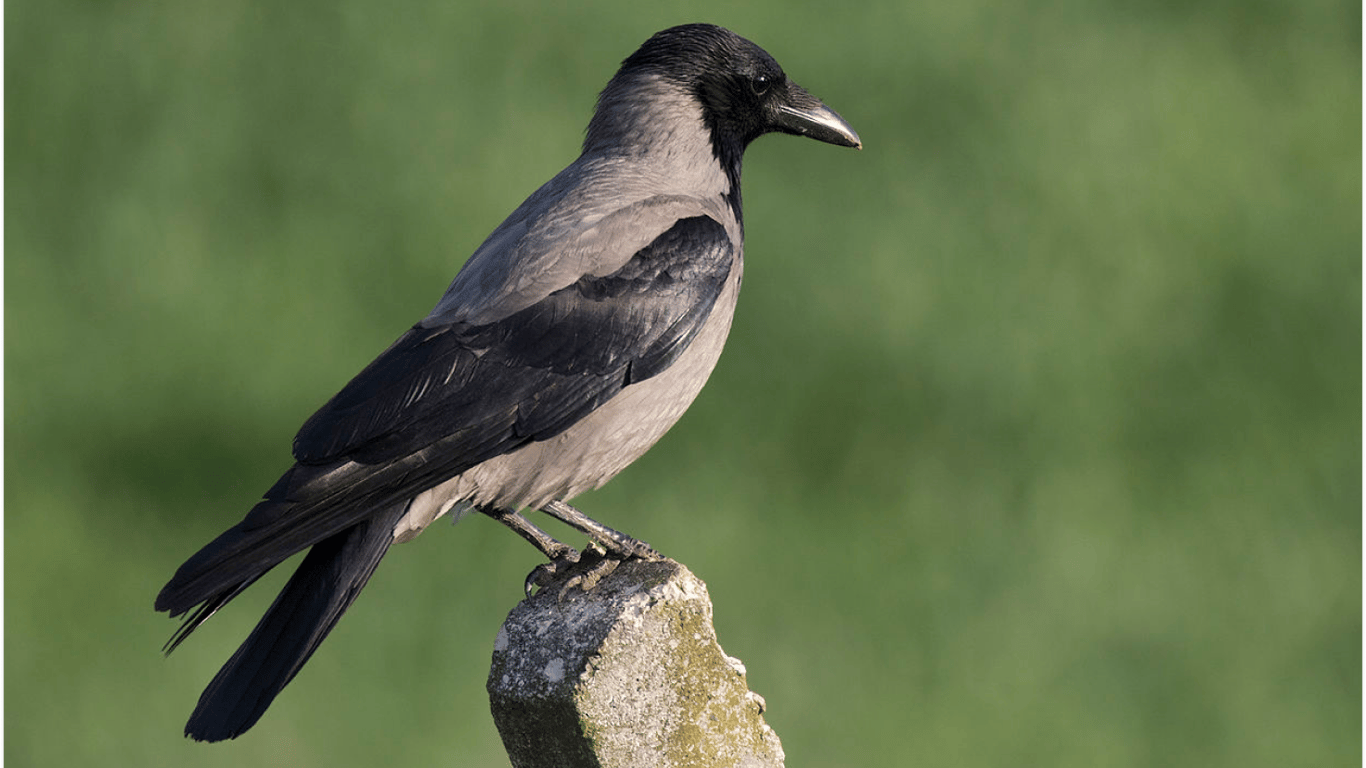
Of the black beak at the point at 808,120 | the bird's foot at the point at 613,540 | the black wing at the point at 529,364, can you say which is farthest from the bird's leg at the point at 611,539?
the black beak at the point at 808,120

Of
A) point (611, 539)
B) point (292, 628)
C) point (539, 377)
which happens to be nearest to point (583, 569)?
point (611, 539)

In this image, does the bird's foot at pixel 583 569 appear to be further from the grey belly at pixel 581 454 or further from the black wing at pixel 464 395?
the black wing at pixel 464 395

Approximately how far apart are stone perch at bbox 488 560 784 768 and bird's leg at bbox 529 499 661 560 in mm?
411

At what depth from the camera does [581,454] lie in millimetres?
4465

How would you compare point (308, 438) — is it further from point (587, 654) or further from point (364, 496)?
point (587, 654)

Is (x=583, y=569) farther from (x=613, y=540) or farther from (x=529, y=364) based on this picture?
(x=529, y=364)

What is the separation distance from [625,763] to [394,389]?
1.37 m

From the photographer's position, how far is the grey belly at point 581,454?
14.4 feet

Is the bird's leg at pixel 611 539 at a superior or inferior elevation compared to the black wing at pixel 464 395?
inferior

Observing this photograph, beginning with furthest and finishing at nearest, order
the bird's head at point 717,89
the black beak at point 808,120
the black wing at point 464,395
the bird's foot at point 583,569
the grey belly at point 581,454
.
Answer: the black beak at point 808,120 → the bird's head at point 717,89 → the grey belly at point 581,454 → the bird's foot at point 583,569 → the black wing at point 464,395

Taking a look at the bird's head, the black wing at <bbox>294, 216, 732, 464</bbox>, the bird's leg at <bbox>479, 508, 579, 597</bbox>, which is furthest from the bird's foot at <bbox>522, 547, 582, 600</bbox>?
the bird's head

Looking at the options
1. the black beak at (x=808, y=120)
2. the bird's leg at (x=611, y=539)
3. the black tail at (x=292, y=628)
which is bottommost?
the black tail at (x=292, y=628)

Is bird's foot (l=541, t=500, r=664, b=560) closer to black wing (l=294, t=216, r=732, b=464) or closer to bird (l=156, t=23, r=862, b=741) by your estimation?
bird (l=156, t=23, r=862, b=741)

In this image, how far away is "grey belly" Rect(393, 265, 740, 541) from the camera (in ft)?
14.4
